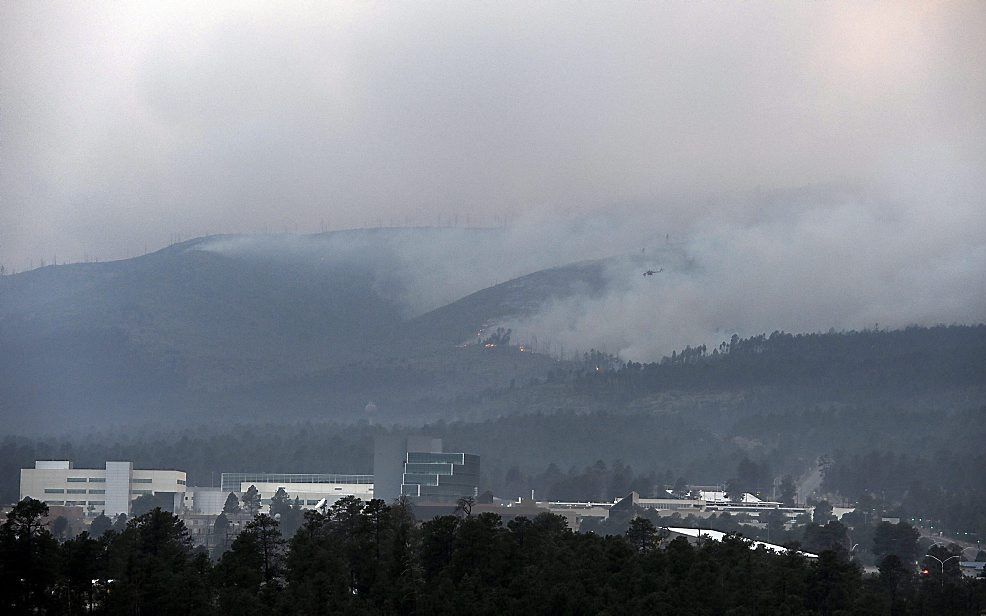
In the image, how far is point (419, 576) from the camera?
13362 centimetres

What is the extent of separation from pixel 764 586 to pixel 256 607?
119ft

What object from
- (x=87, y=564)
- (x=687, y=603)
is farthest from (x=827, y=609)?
(x=87, y=564)

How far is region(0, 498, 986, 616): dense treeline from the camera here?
11762cm

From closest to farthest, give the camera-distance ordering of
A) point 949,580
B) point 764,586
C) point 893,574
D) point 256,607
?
point 256,607
point 764,586
point 893,574
point 949,580

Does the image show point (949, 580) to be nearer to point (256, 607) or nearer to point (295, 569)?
point (295, 569)

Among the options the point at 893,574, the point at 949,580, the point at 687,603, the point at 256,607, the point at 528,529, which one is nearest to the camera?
the point at 256,607

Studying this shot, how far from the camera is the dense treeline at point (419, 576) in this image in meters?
118

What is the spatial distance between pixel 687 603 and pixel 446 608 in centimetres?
1557

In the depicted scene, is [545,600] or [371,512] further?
[371,512]

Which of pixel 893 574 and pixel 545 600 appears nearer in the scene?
pixel 545 600

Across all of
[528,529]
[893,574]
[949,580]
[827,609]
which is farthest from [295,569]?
[949,580]

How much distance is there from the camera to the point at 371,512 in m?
150

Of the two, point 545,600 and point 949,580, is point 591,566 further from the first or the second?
point 949,580

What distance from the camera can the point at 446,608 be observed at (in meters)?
117
